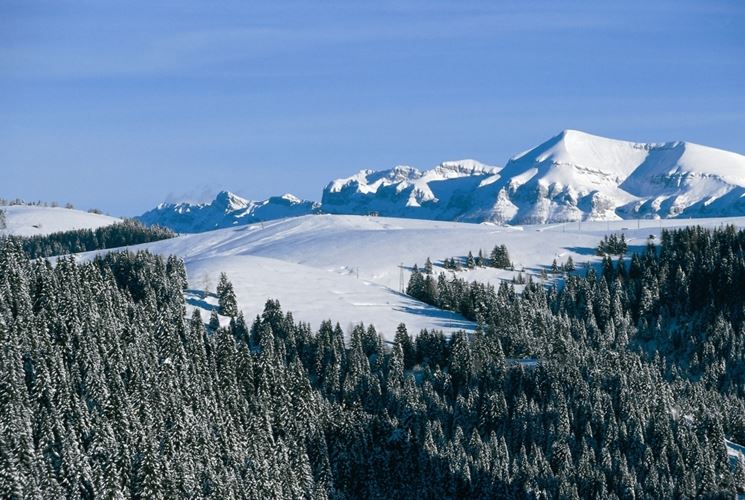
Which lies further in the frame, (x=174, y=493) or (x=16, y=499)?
(x=174, y=493)

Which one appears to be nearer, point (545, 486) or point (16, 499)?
point (16, 499)

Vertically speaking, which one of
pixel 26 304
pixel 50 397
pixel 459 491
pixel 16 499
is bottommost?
pixel 459 491

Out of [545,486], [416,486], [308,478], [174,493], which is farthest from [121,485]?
[545,486]

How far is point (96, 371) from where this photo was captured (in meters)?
178

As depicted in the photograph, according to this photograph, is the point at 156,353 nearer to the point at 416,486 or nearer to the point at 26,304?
the point at 26,304

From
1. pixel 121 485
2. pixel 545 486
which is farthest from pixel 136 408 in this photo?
pixel 545 486

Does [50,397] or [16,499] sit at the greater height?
[50,397]

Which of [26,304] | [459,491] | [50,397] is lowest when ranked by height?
[459,491]

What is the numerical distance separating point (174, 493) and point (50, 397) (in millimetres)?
25865

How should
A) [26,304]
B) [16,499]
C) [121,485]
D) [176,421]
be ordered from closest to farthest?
[16,499] → [121,485] → [176,421] → [26,304]

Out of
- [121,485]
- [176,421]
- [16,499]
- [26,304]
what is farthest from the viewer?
[26,304]

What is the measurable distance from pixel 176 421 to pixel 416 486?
4804 cm

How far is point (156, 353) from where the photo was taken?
655 ft

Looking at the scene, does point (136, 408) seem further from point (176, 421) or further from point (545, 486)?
point (545, 486)
